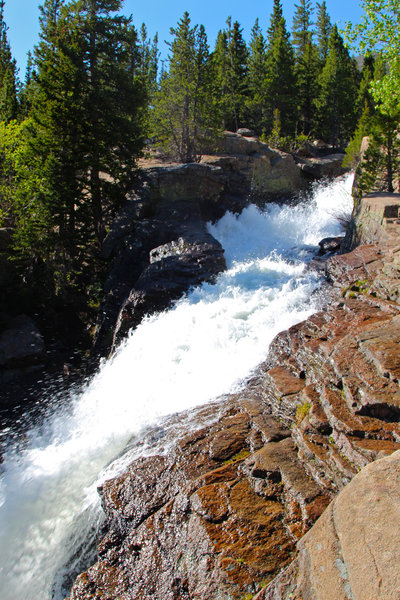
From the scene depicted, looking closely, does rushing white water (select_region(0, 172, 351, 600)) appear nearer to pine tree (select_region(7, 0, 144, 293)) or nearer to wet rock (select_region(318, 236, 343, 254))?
wet rock (select_region(318, 236, 343, 254))

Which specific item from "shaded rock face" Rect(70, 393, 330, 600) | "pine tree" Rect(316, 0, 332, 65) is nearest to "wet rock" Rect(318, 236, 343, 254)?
"shaded rock face" Rect(70, 393, 330, 600)

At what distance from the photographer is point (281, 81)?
35.8 m

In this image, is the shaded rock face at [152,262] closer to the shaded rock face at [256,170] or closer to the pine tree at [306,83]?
the shaded rock face at [256,170]

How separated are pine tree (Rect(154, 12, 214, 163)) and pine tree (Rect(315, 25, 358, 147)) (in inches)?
765

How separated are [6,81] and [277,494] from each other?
3478 cm

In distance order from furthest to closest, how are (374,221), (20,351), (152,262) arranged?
(152,262)
(20,351)
(374,221)

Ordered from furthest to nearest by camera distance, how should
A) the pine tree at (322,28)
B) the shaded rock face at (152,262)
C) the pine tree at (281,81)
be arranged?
the pine tree at (322,28) → the pine tree at (281,81) → the shaded rock face at (152,262)

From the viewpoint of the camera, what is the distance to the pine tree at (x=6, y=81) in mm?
27703

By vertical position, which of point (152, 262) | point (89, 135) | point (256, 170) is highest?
point (89, 135)

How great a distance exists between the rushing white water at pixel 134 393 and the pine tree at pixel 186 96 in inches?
474

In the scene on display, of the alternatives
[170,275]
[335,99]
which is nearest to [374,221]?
[170,275]

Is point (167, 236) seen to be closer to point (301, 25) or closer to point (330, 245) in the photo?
point (330, 245)

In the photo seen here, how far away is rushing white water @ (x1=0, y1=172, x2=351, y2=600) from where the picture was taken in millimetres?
6629

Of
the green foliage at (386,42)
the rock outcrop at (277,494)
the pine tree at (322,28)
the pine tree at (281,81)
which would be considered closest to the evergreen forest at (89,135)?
the green foliage at (386,42)
